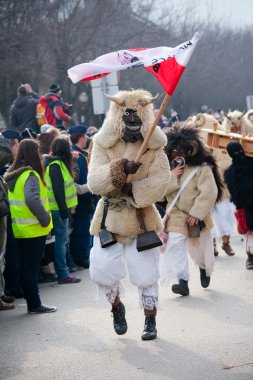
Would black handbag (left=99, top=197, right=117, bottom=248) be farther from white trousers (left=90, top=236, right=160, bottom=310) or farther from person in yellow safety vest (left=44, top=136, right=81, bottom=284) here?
person in yellow safety vest (left=44, top=136, right=81, bottom=284)

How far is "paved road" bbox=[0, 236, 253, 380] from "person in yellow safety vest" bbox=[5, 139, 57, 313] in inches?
14.3

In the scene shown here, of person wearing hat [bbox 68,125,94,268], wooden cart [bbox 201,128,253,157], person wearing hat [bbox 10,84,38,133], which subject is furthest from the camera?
person wearing hat [bbox 10,84,38,133]

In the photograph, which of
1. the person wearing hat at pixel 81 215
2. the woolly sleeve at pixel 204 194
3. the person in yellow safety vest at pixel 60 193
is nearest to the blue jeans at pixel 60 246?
the person in yellow safety vest at pixel 60 193

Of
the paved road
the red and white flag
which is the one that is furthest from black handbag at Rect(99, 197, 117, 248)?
the red and white flag

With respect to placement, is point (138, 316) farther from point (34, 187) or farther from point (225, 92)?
point (225, 92)

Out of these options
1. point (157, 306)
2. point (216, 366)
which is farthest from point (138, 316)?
point (216, 366)

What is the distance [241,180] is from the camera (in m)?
11.1

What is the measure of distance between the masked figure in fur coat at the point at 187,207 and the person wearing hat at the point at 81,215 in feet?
9.03

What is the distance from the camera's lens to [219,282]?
10.6 metres

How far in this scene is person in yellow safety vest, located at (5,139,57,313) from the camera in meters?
9.19

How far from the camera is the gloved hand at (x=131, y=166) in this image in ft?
24.6

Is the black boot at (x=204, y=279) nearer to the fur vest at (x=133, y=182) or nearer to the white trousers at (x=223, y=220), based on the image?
the fur vest at (x=133, y=182)

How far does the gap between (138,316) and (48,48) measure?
23.9 m

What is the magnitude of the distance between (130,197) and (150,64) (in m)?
1.14
